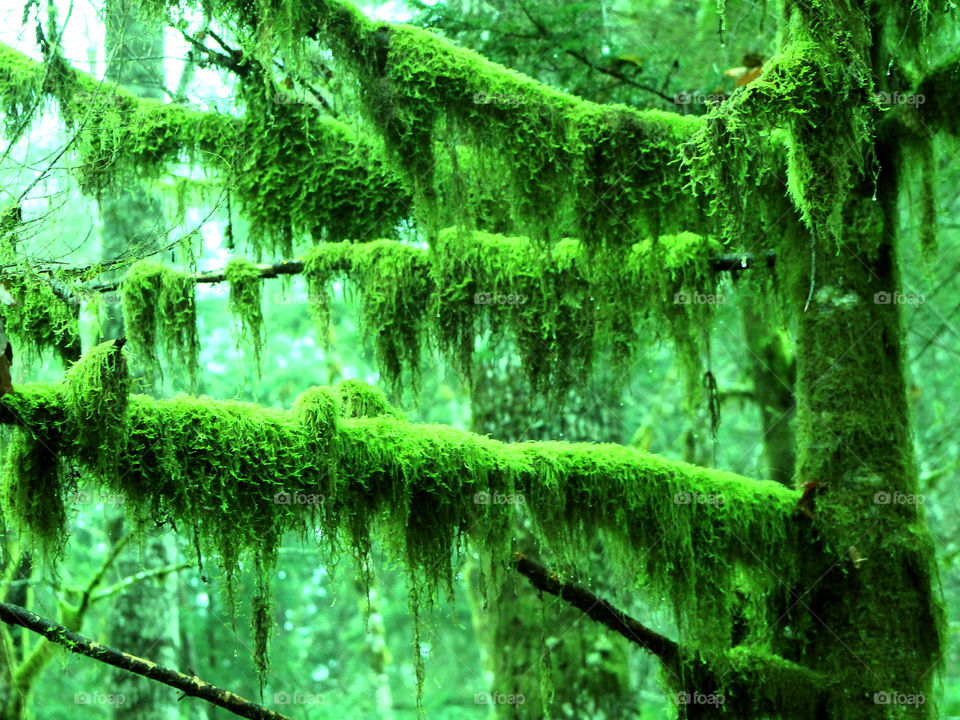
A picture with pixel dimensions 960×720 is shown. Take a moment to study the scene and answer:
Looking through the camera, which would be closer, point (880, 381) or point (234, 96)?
point (880, 381)

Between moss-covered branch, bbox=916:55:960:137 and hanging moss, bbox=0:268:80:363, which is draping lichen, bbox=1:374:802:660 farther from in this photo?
moss-covered branch, bbox=916:55:960:137

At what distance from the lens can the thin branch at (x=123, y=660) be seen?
369cm

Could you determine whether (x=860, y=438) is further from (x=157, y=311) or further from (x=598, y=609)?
(x=157, y=311)

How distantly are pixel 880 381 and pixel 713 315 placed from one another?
1063mm

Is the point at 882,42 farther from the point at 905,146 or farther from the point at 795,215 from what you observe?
the point at 795,215

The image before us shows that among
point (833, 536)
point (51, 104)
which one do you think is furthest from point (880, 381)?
point (51, 104)

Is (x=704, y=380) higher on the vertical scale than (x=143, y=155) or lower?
lower

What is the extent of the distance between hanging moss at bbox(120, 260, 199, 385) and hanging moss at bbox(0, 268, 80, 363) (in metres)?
0.30

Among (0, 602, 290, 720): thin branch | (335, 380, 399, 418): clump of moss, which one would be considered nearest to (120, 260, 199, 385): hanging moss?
(335, 380, 399, 418): clump of moss

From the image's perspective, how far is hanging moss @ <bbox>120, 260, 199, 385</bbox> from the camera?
16.8 feet

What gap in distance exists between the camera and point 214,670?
14266 millimetres

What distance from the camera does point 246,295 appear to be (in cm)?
576

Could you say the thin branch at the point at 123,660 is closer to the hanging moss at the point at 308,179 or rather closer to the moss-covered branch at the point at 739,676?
the moss-covered branch at the point at 739,676

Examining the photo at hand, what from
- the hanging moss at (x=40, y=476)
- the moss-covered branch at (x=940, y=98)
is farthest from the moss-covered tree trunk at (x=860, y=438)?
the hanging moss at (x=40, y=476)
